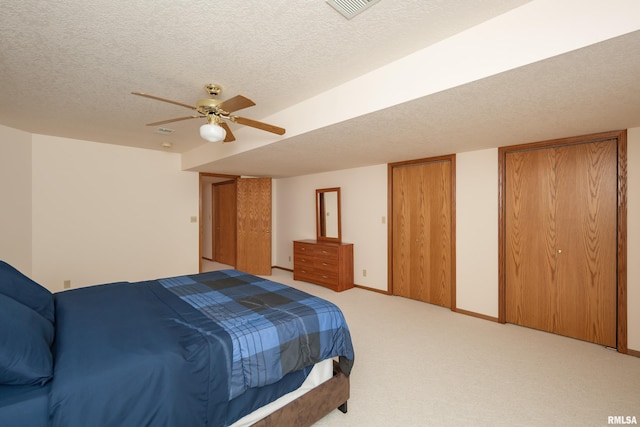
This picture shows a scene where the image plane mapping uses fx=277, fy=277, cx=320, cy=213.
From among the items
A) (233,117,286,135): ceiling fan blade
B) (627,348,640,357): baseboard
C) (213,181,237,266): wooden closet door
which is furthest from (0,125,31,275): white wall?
(627,348,640,357): baseboard

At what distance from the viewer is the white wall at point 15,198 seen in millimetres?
3213

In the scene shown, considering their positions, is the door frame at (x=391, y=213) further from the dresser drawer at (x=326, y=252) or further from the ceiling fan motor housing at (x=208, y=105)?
the ceiling fan motor housing at (x=208, y=105)

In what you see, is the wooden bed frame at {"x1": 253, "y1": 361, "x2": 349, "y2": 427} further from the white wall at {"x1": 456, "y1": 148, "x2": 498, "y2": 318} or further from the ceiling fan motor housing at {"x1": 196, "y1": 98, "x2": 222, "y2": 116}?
the white wall at {"x1": 456, "y1": 148, "x2": 498, "y2": 318}

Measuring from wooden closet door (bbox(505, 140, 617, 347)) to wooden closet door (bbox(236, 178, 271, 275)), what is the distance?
4070 mm

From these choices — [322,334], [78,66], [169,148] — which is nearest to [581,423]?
[322,334]

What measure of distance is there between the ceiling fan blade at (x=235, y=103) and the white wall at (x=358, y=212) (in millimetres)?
2948

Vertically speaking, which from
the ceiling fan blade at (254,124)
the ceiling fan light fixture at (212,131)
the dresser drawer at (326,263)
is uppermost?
the ceiling fan blade at (254,124)

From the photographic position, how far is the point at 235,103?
75.9 inches

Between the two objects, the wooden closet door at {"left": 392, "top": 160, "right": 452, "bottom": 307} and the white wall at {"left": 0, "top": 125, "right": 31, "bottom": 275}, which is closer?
the white wall at {"left": 0, "top": 125, "right": 31, "bottom": 275}

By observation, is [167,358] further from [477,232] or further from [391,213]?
[391,213]

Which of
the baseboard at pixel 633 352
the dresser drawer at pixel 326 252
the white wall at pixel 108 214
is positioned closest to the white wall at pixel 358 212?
the dresser drawer at pixel 326 252

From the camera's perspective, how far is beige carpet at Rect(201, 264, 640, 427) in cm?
183

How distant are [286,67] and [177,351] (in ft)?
6.13

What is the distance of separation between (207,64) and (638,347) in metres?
4.36
